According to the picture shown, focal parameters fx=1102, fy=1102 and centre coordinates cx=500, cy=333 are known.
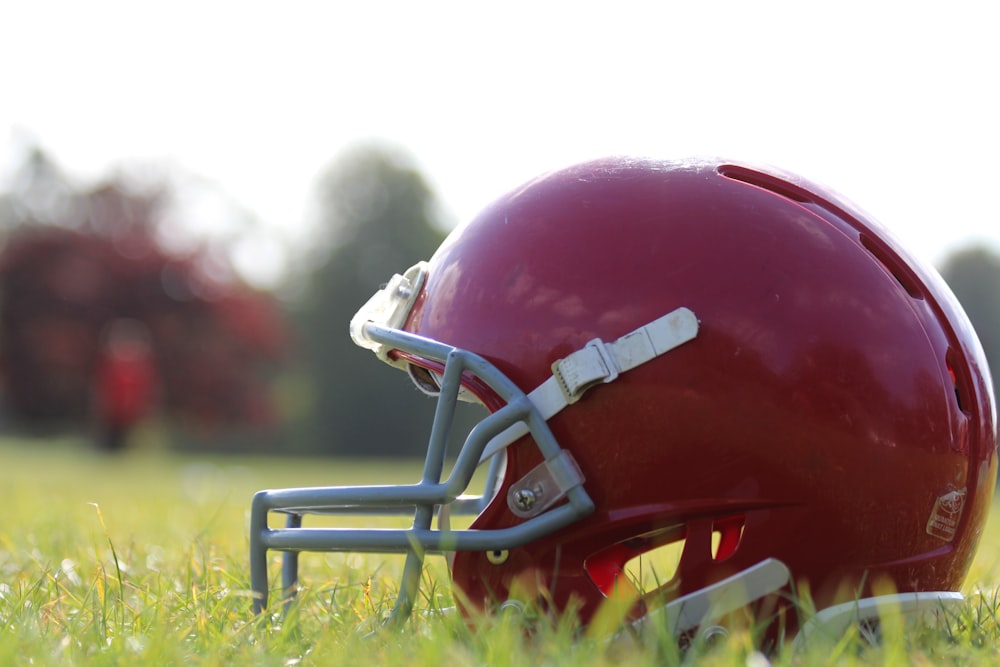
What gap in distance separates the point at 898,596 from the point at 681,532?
43 cm

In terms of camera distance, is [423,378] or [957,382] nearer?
[957,382]

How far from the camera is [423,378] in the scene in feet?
8.20

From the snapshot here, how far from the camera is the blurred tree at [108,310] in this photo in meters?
32.9

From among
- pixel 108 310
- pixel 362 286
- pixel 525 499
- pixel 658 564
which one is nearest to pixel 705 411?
pixel 525 499

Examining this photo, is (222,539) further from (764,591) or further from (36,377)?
(36,377)

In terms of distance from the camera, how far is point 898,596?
2.10 m

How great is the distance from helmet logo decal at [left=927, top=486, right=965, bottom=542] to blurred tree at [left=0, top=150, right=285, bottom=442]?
32382 millimetres

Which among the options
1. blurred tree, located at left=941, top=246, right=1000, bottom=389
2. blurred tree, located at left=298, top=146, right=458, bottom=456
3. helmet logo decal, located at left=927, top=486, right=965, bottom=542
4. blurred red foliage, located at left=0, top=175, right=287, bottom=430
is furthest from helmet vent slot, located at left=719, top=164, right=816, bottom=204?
blurred red foliage, located at left=0, top=175, right=287, bottom=430

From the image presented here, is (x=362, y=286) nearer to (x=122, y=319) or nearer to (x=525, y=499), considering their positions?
(x=122, y=319)

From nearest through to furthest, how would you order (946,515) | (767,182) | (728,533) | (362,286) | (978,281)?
(946,515) → (767,182) → (728,533) → (978,281) → (362,286)

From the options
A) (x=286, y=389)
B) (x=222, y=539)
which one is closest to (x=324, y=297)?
(x=286, y=389)

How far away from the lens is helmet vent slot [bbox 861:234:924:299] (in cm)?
225

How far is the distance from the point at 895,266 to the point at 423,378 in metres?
1.04

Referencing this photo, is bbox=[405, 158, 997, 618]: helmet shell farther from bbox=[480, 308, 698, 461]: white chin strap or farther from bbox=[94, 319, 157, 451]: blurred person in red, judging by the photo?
bbox=[94, 319, 157, 451]: blurred person in red
